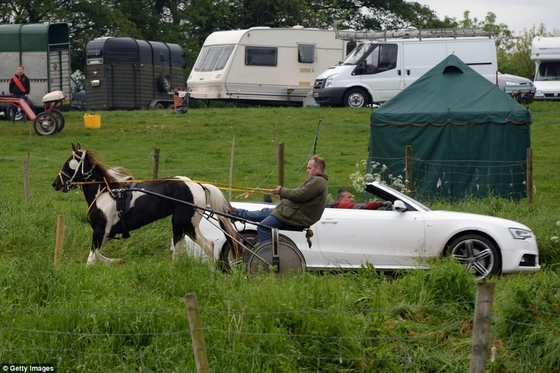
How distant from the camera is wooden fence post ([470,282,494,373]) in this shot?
23.9 ft

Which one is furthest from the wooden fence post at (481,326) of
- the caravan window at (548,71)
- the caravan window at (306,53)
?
the caravan window at (548,71)

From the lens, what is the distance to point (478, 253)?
42.5ft

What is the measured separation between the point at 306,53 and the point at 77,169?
2342 centimetres

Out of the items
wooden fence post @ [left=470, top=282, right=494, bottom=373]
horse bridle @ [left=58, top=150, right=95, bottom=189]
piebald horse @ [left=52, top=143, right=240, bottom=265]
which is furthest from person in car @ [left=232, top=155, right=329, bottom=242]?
wooden fence post @ [left=470, top=282, right=494, bottom=373]

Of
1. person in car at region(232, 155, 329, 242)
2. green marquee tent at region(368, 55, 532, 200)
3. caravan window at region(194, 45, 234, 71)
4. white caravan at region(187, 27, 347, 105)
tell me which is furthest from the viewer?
caravan window at region(194, 45, 234, 71)

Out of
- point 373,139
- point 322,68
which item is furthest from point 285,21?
point 373,139

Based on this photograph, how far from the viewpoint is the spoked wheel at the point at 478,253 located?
1287 centimetres

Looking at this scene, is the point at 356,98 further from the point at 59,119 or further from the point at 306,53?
the point at 59,119

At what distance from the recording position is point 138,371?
8367 millimetres

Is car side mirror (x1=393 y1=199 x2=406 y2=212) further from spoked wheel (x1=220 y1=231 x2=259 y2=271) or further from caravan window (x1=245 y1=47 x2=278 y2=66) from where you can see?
caravan window (x1=245 y1=47 x2=278 y2=66)

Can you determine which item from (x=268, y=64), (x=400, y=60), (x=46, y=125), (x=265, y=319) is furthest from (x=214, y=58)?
(x=265, y=319)

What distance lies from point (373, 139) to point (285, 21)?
32134mm
